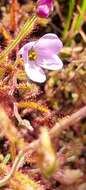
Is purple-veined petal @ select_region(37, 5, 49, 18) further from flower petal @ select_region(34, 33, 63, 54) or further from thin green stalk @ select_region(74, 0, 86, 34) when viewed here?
thin green stalk @ select_region(74, 0, 86, 34)

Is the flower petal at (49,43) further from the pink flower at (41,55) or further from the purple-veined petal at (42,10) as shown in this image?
the purple-veined petal at (42,10)

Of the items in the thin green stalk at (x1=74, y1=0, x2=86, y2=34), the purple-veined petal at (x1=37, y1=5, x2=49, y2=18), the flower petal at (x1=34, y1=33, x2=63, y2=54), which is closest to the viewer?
the purple-veined petal at (x1=37, y1=5, x2=49, y2=18)

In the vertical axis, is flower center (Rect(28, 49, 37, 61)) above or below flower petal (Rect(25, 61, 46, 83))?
above

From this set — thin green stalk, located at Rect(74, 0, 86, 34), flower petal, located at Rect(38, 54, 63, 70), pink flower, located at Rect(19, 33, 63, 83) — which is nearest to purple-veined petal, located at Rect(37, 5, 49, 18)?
pink flower, located at Rect(19, 33, 63, 83)

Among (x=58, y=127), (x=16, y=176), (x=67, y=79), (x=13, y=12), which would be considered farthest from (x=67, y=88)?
(x=58, y=127)

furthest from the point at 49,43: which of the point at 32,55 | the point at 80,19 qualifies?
the point at 80,19

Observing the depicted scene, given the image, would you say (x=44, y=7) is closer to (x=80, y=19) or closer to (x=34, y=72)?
(x=34, y=72)

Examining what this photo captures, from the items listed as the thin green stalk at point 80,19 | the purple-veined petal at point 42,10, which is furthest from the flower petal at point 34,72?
the thin green stalk at point 80,19
